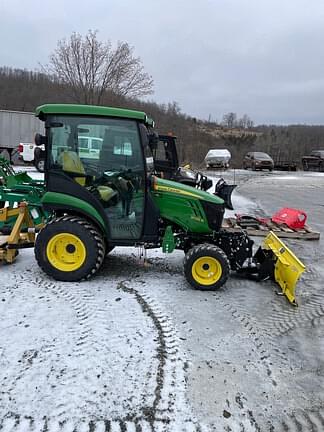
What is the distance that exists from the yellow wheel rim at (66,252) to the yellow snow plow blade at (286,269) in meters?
2.43

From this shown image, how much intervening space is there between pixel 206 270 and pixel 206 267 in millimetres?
37

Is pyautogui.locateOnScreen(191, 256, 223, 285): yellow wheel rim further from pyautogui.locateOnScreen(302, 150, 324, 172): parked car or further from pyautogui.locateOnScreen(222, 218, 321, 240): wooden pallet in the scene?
pyautogui.locateOnScreen(302, 150, 324, 172): parked car

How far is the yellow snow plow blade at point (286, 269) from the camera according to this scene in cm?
479

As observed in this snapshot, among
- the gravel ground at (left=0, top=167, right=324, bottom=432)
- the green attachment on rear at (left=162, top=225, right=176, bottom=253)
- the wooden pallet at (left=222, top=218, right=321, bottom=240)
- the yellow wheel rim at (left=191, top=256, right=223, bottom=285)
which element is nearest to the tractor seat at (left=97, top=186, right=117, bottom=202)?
the green attachment on rear at (left=162, top=225, right=176, bottom=253)

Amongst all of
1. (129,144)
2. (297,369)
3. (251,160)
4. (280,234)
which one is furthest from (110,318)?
(251,160)

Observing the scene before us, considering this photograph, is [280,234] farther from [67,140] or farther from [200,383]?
[200,383]

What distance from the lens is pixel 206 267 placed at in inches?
201

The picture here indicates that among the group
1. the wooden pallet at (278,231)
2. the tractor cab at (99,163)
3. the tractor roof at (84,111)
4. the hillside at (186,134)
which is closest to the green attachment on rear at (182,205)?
the tractor cab at (99,163)

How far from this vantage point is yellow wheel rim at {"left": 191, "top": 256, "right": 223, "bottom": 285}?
5.04 meters

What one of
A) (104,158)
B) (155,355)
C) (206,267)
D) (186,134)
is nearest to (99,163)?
(104,158)

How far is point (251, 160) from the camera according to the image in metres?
33.6

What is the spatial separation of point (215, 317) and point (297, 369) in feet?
3.61

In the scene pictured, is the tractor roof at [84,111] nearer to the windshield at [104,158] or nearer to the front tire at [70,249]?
the windshield at [104,158]

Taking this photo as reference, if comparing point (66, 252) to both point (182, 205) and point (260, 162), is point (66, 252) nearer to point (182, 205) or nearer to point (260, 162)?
point (182, 205)
